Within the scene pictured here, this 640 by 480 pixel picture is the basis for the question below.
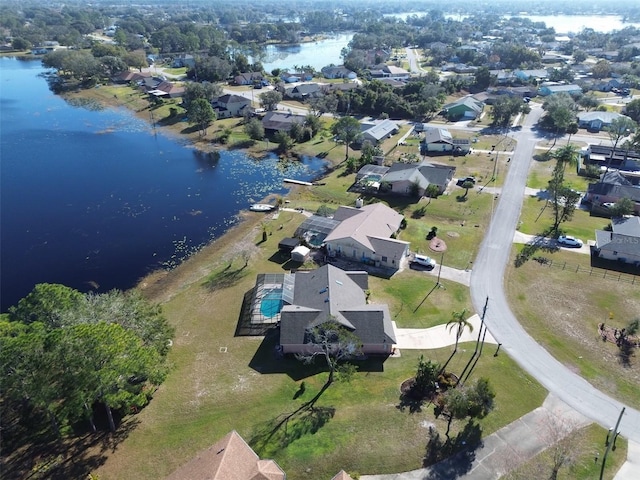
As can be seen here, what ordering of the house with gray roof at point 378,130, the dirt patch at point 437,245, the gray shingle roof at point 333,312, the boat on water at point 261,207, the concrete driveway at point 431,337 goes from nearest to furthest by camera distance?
the gray shingle roof at point 333,312
the concrete driveway at point 431,337
the dirt patch at point 437,245
the boat on water at point 261,207
the house with gray roof at point 378,130

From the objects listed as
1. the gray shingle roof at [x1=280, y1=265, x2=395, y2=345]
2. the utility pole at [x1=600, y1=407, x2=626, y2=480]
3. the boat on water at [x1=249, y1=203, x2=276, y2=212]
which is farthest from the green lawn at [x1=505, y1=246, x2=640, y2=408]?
the boat on water at [x1=249, y1=203, x2=276, y2=212]

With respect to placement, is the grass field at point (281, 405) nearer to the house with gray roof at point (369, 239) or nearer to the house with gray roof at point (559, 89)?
the house with gray roof at point (369, 239)

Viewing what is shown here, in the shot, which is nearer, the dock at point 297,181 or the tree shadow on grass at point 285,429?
the tree shadow on grass at point 285,429

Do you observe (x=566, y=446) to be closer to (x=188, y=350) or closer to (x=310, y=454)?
(x=310, y=454)

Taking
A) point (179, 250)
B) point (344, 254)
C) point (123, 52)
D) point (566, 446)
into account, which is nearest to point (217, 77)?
point (123, 52)

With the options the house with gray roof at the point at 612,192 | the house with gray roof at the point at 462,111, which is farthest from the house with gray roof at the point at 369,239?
the house with gray roof at the point at 462,111

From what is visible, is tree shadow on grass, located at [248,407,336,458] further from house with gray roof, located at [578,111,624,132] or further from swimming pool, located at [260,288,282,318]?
house with gray roof, located at [578,111,624,132]
